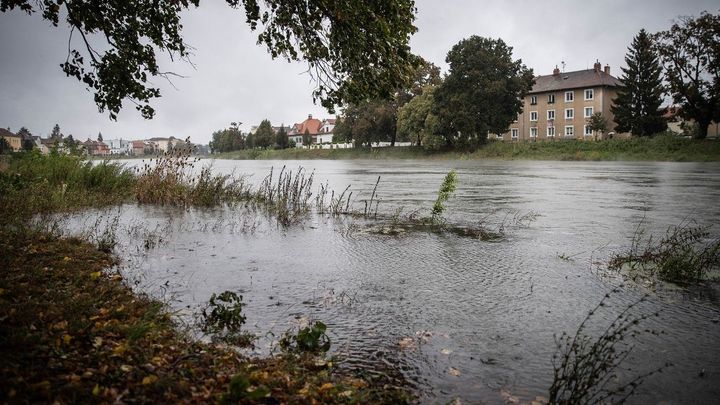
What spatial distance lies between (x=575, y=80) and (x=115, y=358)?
8783cm

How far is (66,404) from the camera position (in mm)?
2709

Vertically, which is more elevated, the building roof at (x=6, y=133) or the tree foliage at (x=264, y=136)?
the building roof at (x=6, y=133)

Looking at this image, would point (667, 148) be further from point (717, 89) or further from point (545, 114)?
point (545, 114)

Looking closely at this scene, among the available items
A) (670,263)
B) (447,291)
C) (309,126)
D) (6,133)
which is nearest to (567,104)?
(670,263)

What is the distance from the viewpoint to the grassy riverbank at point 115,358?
3.00m

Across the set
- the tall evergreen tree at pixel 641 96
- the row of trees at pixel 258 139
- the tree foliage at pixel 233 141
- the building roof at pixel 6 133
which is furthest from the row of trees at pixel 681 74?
the building roof at pixel 6 133

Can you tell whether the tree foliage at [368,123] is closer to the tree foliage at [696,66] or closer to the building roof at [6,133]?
the tree foliage at [696,66]

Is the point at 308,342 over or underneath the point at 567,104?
underneath

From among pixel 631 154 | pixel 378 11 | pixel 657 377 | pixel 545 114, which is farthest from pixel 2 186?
pixel 545 114

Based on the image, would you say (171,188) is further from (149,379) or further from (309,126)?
(309,126)

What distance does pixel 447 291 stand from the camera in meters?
6.46

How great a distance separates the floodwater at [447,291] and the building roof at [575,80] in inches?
2813

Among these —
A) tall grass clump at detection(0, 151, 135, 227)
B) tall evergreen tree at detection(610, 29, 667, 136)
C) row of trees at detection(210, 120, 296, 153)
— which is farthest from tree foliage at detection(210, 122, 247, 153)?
tall grass clump at detection(0, 151, 135, 227)

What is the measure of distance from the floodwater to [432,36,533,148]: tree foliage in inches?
2084
